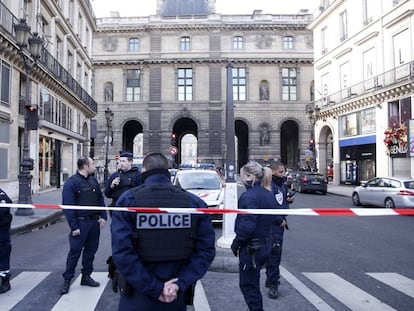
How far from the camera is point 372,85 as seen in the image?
84.4ft

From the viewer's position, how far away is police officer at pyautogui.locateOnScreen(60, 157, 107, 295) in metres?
5.00

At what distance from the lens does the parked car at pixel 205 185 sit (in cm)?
1025

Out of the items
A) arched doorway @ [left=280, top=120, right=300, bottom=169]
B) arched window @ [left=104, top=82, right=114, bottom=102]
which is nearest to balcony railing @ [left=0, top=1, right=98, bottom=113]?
arched window @ [left=104, top=82, right=114, bottom=102]

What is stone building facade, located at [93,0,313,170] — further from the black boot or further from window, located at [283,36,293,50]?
the black boot

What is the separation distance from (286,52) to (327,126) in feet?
59.2

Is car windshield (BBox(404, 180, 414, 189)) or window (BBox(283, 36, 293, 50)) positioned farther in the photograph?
window (BBox(283, 36, 293, 50))

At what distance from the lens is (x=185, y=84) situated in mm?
48156

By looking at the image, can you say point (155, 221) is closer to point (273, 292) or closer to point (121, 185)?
point (273, 292)

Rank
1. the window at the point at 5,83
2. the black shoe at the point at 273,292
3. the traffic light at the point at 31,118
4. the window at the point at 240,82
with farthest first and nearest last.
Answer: the window at the point at 240,82, the window at the point at 5,83, the traffic light at the point at 31,118, the black shoe at the point at 273,292

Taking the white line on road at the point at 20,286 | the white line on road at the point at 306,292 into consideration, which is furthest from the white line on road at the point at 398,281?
the white line on road at the point at 20,286

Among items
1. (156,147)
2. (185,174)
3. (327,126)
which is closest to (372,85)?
(327,126)

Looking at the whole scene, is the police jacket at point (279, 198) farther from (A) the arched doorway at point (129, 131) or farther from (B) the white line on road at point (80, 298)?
(A) the arched doorway at point (129, 131)

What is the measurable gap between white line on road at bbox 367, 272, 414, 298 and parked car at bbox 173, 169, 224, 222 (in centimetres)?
483

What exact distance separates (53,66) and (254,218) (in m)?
21.7
